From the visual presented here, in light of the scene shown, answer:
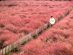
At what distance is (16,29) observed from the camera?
1538cm

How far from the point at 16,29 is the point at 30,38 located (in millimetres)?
2731

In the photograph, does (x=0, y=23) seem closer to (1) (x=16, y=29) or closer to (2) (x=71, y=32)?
(1) (x=16, y=29)

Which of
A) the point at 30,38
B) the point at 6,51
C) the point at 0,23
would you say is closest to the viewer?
the point at 6,51

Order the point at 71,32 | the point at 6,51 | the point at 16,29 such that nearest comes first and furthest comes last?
the point at 6,51
the point at 71,32
the point at 16,29

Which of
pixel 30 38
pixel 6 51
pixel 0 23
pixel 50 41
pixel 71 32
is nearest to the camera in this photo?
pixel 6 51

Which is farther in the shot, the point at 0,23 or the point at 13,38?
the point at 0,23

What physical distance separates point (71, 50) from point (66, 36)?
10.8 ft

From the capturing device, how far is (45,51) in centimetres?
996

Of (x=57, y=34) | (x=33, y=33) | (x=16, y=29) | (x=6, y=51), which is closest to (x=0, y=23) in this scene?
(x=16, y=29)

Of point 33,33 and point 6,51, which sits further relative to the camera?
point 33,33

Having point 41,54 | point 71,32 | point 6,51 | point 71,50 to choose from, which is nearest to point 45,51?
point 41,54

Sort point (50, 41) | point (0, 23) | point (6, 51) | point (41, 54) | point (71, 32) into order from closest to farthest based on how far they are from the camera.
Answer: point (41, 54) < point (6, 51) < point (50, 41) < point (71, 32) < point (0, 23)

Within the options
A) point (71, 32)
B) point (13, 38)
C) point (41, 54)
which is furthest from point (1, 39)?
point (71, 32)

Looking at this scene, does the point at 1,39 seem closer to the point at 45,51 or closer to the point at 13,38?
the point at 13,38
